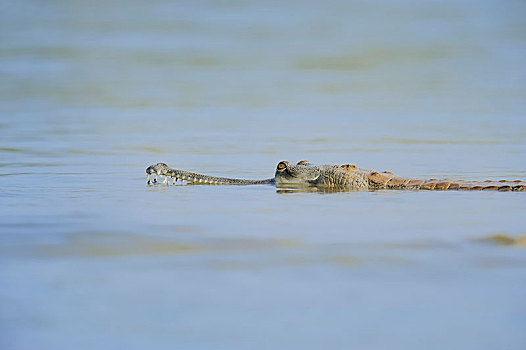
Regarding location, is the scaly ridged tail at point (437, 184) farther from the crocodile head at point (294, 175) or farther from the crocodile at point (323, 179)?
the crocodile head at point (294, 175)

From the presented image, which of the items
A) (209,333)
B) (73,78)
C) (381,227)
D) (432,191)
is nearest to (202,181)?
(432,191)

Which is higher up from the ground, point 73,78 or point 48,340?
point 73,78

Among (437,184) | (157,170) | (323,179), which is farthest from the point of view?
(323,179)

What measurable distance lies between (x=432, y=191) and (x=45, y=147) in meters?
7.33

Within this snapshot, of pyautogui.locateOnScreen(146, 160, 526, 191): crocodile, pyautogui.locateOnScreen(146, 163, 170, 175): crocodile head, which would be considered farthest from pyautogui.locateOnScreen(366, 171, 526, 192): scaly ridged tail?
pyautogui.locateOnScreen(146, 163, 170, 175): crocodile head

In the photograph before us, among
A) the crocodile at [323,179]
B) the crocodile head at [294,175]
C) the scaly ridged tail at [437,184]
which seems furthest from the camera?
the crocodile head at [294,175]

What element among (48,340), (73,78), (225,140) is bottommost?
(48,340)

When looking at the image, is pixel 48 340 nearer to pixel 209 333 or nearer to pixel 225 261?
pixel 209 333

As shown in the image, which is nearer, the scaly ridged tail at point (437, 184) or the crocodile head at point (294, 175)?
the scaly ridged tail at point (437, 184)

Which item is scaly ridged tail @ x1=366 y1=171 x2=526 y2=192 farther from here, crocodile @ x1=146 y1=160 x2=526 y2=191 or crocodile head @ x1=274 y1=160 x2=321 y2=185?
crocodile head @ x1=274 y1=160 x2=321 y2=185

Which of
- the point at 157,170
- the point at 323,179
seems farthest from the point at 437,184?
the point at 157,170

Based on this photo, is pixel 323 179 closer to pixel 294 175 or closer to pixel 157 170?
pixel 294 175

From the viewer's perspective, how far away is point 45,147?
46.0 ft

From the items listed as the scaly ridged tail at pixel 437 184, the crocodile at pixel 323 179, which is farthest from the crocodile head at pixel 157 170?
the scaly ridged tail at pixel 437 184
